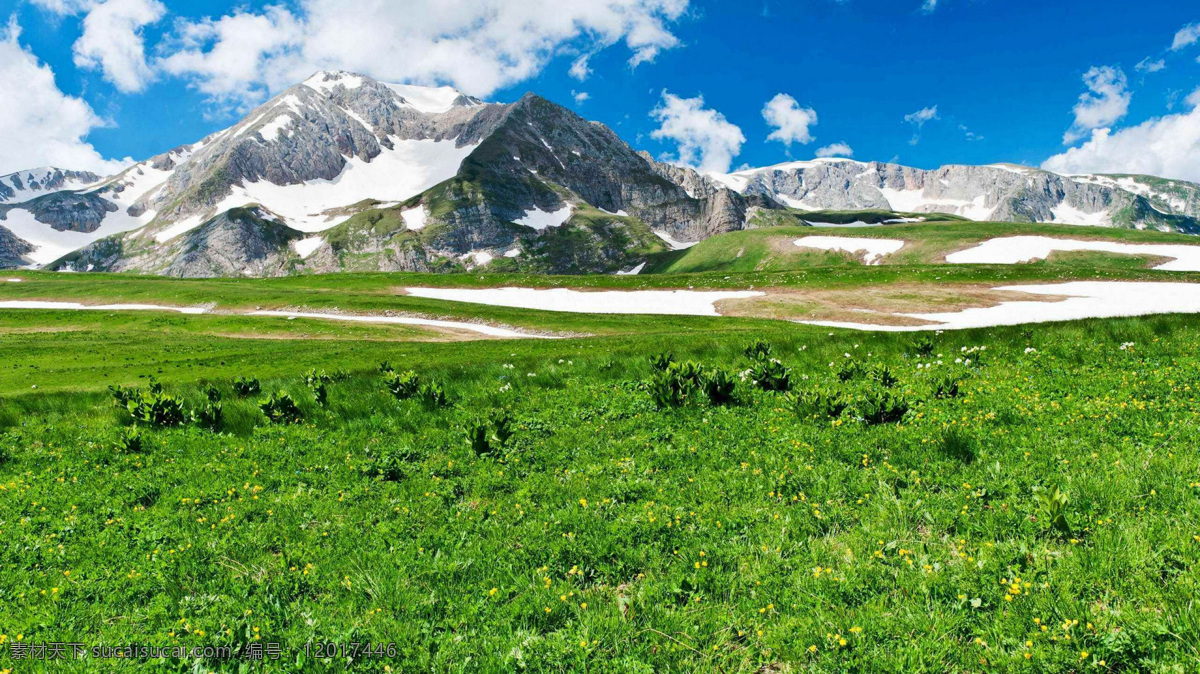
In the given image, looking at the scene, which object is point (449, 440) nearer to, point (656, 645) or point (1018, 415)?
point (656, 645)

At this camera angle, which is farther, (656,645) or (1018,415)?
(1018,415)

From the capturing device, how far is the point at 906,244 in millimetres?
127062

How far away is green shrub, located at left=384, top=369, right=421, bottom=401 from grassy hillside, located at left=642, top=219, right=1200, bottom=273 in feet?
341

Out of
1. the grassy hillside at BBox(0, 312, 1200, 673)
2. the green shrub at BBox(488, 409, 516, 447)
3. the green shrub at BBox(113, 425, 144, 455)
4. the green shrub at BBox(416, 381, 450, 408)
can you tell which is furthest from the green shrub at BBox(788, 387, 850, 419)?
the green shrub at BBox(113, 425, 144, 455)

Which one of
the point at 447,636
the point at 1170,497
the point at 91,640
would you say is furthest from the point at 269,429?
the point at 1170,497

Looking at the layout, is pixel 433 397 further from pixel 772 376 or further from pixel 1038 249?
pixel 1038 249

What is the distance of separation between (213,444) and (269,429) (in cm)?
123

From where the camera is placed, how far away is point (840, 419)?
38.1 ft

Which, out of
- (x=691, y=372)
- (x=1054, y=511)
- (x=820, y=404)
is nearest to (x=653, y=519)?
(x=1054, y=511)

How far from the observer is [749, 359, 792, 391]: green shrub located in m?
14.5

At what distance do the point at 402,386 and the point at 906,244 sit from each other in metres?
139

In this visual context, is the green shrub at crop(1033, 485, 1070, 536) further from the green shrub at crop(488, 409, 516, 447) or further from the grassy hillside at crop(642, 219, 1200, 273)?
the grassy hillside at crop(642, 219, 1200, 273)

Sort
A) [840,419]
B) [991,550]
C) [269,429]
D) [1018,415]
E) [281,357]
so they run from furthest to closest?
[281,357] → [269,429] → [840,419] → [1018,415] → [991,550]

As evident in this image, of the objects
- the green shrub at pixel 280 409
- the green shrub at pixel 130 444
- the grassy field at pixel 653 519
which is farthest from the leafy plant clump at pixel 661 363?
the green shrub at pixel 130 444
